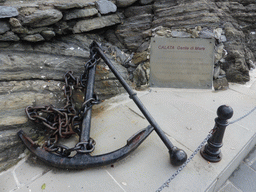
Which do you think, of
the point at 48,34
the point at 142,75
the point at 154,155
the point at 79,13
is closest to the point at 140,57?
the point at 142,75

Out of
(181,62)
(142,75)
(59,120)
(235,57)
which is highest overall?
(235,57)

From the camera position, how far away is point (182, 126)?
7.09ft

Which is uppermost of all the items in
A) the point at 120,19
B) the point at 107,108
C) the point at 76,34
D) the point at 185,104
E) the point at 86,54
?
the point at 120,19

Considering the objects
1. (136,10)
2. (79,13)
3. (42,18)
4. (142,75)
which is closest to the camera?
(42,18)

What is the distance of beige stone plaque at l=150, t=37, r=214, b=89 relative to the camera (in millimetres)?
2967

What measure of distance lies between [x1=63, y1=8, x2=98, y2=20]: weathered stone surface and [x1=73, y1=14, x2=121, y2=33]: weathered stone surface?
10 cm

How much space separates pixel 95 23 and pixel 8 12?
3.88 feet

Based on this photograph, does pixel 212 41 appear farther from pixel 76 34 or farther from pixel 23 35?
pixel 23 35

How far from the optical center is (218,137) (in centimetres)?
161

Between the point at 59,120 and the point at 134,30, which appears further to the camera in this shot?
the point at 134,30

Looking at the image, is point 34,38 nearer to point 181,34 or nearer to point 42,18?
point 42,18

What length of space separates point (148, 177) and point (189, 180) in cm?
36

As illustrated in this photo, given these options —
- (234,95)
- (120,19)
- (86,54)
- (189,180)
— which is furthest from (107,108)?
(234,95)

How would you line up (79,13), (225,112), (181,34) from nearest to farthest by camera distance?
(225,112) < (79,13) < (181,34)
